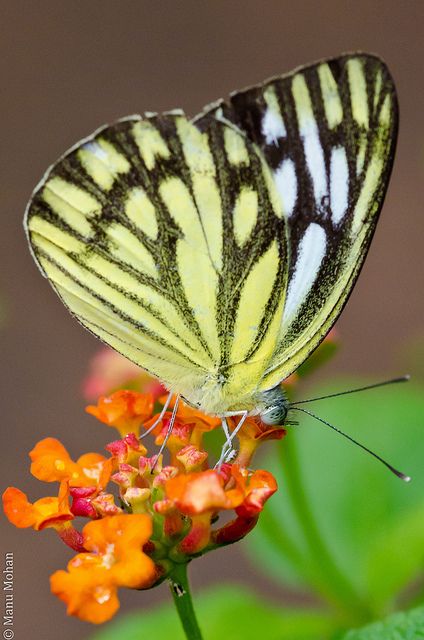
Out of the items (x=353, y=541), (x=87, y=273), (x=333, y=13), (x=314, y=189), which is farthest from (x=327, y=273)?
(x=333, y=13)

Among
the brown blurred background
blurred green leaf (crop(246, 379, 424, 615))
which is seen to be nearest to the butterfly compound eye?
blurred green leaf (crop(246, 379, 424, 615))

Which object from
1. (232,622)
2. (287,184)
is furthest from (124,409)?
(232,622)

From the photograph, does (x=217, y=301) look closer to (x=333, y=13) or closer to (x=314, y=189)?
(x=314, y=189)

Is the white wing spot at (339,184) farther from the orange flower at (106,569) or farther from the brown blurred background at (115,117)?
the brown blurred background at (115,117)

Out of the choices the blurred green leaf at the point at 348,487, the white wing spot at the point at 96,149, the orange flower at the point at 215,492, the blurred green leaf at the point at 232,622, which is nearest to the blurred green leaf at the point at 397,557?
the blurred green leaf at the point at 348,487

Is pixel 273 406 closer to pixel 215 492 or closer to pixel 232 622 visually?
pixel 215 492
